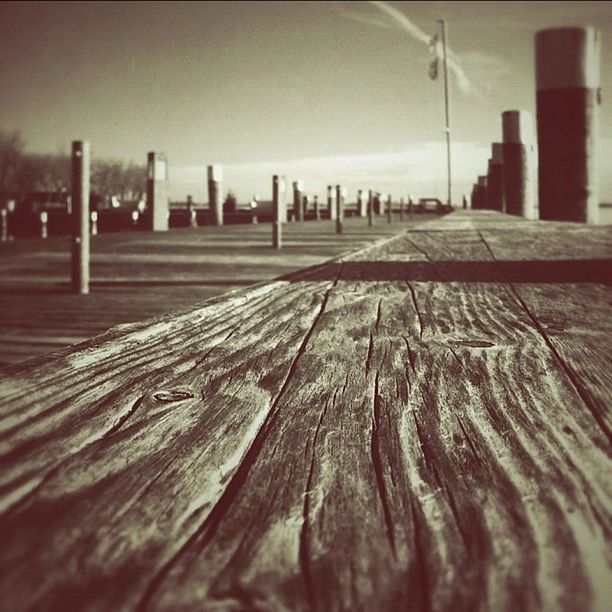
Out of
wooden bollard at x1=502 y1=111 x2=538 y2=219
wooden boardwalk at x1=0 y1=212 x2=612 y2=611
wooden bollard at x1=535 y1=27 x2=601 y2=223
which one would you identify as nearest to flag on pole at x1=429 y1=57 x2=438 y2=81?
wooden bollard at x1=502 y1=111 x2=538 y2=219

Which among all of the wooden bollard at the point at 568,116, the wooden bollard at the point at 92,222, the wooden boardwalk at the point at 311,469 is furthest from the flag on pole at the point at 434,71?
the wooden boardwalk at the point at 311,469

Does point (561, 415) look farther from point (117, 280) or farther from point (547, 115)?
point (117, 280)

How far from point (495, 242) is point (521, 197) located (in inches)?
373

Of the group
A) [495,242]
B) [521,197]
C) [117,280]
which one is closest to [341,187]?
[521,197]

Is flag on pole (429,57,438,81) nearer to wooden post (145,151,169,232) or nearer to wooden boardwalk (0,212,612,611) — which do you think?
wooden post (145,151,169,232)

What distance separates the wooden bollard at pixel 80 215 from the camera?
556cm

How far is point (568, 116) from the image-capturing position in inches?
206

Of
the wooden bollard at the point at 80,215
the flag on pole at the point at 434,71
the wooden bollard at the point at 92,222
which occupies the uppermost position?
the flag on pole at the point at 434,71

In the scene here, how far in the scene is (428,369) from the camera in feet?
2.46

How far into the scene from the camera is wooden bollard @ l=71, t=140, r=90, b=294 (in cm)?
556

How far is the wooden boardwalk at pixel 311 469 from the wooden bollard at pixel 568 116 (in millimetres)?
4768

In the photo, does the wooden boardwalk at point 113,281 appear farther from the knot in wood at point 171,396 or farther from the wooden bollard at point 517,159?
the wooden bollard at point 517,159

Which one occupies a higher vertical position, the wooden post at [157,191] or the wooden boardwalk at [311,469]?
the wooden post at [157,191]

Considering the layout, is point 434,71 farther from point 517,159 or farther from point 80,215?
point 80,215
